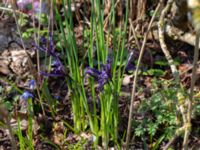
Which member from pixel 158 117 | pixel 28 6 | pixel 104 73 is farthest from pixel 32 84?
pixel 28 6

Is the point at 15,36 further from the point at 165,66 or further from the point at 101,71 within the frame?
the point at 101,71

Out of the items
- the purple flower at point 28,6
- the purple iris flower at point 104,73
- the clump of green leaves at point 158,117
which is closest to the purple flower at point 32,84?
the purple iris flower at point 104,73

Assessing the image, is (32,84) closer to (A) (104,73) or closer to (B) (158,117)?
(A) (104,73)

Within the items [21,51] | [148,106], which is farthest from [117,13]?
[148,106]

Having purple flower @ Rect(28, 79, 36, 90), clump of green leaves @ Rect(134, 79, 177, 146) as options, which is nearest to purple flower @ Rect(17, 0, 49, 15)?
purple flower @ Rect(28, 79, 36, 90)

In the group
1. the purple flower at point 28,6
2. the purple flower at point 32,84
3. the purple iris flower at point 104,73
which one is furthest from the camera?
the purple flower at point 28,6

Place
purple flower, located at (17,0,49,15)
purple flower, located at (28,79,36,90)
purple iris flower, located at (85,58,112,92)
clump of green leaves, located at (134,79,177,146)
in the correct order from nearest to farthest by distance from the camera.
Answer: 1. purple iris flower, located at (85,58,112,92)
2. clump of green leaves, located at (134,79,177,146)
3. purple flower, located at (28,79,36,90)
4. purple flower, located at (17,0,49,15)

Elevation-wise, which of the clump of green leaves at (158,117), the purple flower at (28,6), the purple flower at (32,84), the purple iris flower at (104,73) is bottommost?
the clump of green leaves at (158,117)

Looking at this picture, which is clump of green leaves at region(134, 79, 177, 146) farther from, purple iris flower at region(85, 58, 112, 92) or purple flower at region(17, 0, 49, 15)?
purple flower at region(17, 0, 49, 15)

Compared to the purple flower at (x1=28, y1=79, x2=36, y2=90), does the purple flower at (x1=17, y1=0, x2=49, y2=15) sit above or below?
above

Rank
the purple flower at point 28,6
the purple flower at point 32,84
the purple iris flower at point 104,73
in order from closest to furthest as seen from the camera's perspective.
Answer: the purple iris flower at point 104,73 < the purple flower at point 32,84 < the purple flower at point 28,6

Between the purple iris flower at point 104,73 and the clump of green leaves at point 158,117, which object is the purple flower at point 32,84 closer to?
the purple iris flower at point 104,73
